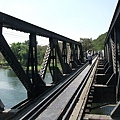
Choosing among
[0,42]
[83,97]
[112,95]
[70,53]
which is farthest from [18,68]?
[70,53]

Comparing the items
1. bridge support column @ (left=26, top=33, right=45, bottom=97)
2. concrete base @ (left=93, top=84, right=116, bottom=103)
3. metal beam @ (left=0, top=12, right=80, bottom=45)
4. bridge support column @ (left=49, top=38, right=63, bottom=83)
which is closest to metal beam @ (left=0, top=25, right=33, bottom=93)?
metal beam @ (left=0, top=12, right=80, bottom=45)

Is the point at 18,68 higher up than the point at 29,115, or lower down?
higher up

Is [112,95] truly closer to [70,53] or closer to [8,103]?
[8,103]

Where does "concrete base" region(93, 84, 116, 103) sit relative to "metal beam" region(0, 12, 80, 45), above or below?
below

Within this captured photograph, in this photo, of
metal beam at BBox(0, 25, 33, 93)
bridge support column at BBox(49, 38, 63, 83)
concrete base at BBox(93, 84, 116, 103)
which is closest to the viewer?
metal beam at BBox(0, 25, 33, 93)

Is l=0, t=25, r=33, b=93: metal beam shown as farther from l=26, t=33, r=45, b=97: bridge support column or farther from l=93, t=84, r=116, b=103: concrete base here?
l=93, t=84, r=116, b=103: concrete base

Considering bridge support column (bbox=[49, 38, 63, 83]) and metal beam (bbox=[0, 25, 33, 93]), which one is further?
bridge support column (bbox=[49, 38, 63, 83])

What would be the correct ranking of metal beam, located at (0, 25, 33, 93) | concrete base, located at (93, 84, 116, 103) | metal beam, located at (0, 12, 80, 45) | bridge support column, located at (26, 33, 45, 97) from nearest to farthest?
metal beam, located at (0, 25, 33, 93)
metal beam, located at (0, 12, 80, 45)
bridge support column, located at (26, 33, 45, 97)
concrete base, located at (93, 84, 116, 103)

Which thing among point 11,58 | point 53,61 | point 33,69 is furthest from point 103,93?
point 11,58

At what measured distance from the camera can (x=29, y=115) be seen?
23.0 feet

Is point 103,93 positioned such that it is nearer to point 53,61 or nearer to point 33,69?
point 53,61

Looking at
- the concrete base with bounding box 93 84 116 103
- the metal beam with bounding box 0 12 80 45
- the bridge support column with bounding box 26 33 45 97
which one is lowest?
the concrete base with bounding box 93 84 116 103

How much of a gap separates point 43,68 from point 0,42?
601cm

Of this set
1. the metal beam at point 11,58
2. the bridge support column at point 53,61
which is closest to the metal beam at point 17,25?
the metal beam at point 11,58
